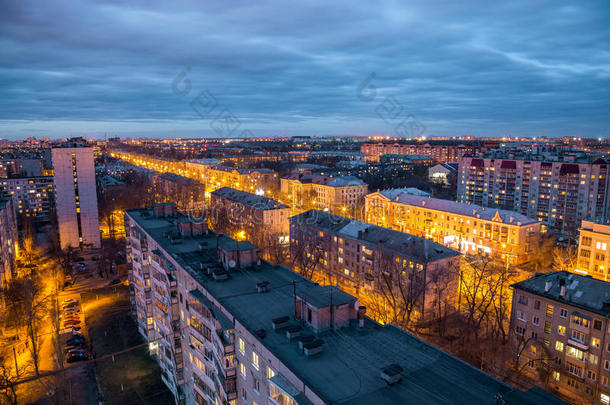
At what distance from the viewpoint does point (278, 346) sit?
1095 centimetres

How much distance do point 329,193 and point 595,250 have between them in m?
36.0

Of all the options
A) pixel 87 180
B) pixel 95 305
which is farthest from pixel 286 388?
pixel 87 180

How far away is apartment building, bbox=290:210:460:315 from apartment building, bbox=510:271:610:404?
233 inches

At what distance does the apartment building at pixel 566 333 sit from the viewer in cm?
1850

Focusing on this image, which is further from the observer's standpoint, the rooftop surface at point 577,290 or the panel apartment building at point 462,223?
the panel apartment building at point 462,223

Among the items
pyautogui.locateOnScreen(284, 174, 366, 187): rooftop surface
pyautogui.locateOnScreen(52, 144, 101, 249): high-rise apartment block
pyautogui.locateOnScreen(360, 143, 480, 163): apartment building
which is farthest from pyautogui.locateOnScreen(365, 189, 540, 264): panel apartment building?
pyautogui.locateOnScreen(360, 143, 480, 163): apartment building

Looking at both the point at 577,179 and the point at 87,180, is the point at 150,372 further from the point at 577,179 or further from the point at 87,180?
the point at 577,179

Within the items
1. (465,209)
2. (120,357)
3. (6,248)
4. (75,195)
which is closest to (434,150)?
(465,209)

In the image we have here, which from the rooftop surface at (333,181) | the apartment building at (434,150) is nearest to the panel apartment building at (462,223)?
the rooftop surface at (333,181)

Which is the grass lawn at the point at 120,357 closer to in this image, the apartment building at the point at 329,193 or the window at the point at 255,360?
the window at the point at 255,360

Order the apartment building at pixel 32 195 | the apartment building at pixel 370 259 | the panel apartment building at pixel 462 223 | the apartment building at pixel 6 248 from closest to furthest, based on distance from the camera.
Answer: the apartment building at pixel 370 259, the apartment building at pixel 6 248, the panel apartment building at pixel 462 223, the apartment building at pixel 32 195

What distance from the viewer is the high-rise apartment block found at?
43.2 metres

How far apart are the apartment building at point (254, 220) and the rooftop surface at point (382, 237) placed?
475 cm

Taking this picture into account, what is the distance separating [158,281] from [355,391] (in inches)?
546
